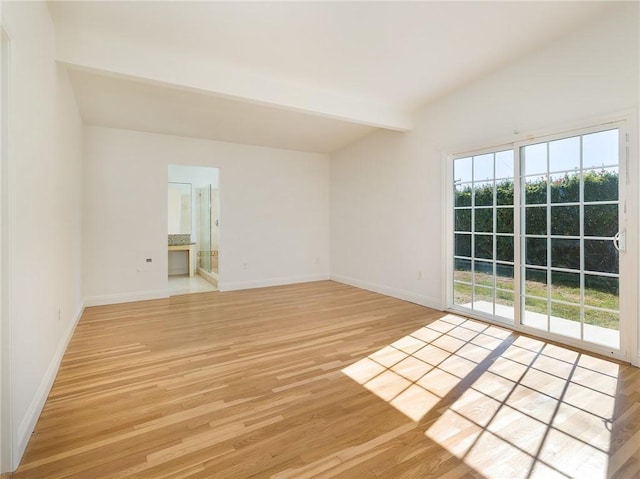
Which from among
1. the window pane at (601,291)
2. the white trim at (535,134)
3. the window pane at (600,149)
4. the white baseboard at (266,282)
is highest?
the white trim at (535,134)

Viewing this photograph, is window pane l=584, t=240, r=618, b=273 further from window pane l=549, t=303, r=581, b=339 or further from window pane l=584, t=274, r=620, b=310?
window pane l=549, t=303, r=581, b=339

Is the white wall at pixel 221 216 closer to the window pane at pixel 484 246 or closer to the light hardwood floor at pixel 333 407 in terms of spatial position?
the light hardwood floor at pixel 333 407

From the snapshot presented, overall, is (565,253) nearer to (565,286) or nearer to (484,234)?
(565,286)

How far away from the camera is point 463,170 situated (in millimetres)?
4344

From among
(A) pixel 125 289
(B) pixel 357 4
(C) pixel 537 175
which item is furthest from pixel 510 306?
(A) pixel 125 289

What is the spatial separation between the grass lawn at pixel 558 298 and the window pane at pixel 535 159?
1198 mm

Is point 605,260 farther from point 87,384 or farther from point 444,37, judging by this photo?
point 87,384

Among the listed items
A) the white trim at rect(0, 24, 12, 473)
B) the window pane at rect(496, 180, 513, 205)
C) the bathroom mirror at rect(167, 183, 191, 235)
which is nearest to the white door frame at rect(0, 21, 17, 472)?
the white trim at rect(0, 24, 12, 473)

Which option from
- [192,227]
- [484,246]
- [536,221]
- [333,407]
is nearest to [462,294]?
[484,246]

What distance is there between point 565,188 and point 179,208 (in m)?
7.16

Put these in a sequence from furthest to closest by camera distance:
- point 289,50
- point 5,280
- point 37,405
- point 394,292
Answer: point 394,292 < point 289,50 < point 37,405 < point 5,280

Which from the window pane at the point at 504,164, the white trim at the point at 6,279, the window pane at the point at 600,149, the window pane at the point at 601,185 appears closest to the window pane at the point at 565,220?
the window pane at the point at 601,185

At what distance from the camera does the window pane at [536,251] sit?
345 cm

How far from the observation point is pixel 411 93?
431 centimetres
